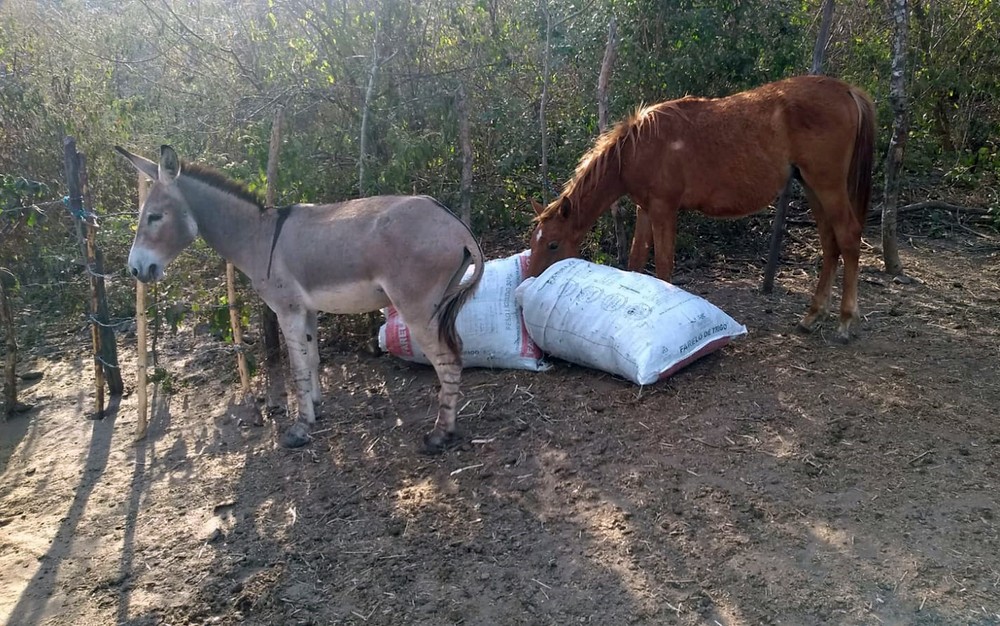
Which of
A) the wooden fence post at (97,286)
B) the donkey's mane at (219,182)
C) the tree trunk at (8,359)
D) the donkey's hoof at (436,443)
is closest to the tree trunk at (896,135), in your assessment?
the donkey's hoof at (436,443)

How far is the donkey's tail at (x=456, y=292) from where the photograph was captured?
4091 mm

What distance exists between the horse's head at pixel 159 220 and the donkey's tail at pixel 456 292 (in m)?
1.65

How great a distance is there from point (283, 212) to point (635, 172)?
2678 millimetres

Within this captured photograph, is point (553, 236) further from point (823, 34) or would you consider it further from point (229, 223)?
point (823, 34)

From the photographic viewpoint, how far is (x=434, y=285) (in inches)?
158

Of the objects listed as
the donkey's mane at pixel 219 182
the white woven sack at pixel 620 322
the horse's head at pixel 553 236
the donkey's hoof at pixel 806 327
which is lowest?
the donkey's hoof at pixel 806 327

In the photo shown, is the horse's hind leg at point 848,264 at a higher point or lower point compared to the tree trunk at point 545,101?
lower

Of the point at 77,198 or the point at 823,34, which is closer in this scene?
the point at 77,198

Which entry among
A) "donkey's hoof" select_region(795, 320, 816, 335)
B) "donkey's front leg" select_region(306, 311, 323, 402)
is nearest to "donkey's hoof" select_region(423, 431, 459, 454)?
"donkey's front leg" select_region(306, 311, 323, 402)

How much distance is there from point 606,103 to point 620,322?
2508 mm

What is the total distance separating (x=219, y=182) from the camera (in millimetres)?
4320

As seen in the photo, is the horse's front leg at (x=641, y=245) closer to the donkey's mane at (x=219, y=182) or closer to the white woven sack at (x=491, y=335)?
the white woven sack at (x=491, y=335)

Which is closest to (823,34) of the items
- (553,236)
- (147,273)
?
(553,236)

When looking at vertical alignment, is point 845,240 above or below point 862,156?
below
